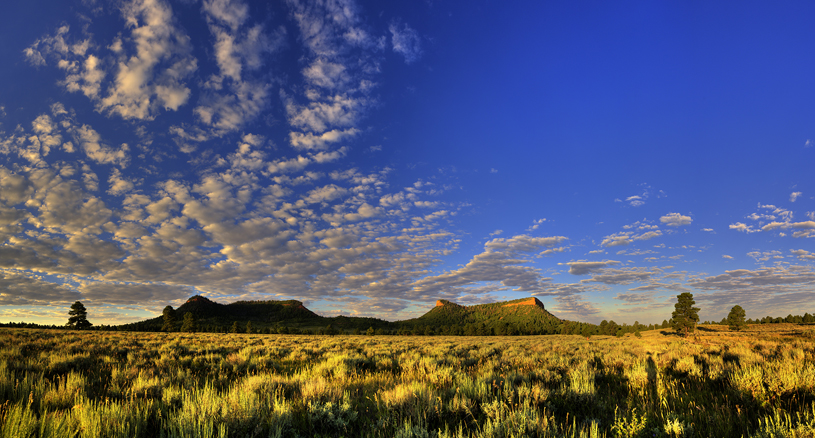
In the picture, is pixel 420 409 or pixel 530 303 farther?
pixel 530 303

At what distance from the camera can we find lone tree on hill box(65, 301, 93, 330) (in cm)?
8012

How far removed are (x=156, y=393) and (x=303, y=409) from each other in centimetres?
382

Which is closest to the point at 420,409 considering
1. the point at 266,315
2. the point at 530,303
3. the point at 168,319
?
the point at 168,319

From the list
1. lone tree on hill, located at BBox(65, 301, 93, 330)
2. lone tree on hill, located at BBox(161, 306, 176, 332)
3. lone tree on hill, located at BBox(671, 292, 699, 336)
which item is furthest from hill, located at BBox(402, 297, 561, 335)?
lone tree on hill, located at BBox(65, 301, 93, 330)

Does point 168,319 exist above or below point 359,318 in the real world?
above

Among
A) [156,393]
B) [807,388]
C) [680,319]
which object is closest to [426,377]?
[156,393]

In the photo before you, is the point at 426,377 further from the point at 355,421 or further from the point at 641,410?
the point at 641,410

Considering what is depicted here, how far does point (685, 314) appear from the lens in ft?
218

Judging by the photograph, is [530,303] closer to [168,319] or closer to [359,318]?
[359,318]

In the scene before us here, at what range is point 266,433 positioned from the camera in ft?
14.0

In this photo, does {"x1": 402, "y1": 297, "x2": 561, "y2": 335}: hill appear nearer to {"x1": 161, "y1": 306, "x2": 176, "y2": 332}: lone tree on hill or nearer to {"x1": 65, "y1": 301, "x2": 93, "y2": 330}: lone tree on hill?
{"x1": 161, "y1": 306, "x2": 176, "y2": 332}: lone tree on hill

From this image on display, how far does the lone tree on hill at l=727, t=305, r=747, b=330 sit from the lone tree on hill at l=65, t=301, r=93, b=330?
538 feet

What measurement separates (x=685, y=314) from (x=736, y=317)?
2594 cm

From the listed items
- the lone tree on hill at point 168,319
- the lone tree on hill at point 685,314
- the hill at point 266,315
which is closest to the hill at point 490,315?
the hill at point 266,315
